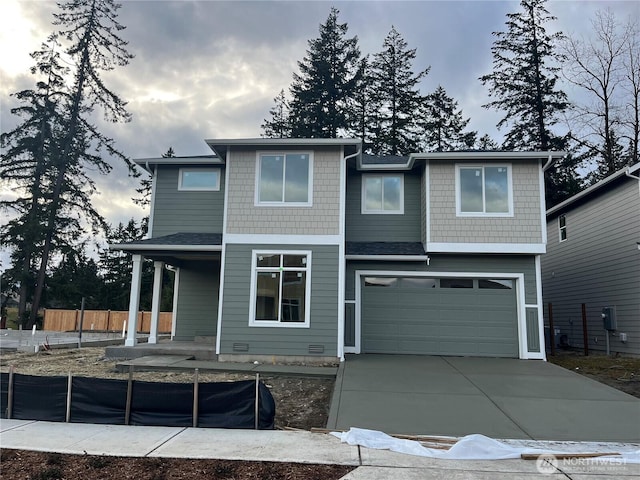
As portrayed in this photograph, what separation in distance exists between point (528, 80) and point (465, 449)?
23656mm

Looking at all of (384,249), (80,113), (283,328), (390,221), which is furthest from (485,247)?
(80,113)

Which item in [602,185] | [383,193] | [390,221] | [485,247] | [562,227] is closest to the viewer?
[485,247]

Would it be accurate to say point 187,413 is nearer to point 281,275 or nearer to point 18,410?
point 18,410

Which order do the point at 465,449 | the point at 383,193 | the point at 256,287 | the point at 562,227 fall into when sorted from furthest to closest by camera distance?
1. the point at 562,227
2. the point at 383,193
3. the point at 256,287
4. the point at 465,449

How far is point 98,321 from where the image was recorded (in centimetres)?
2477

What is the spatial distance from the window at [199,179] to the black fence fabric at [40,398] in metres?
7.17

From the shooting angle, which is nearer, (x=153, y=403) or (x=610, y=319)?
(x=153, y=403)

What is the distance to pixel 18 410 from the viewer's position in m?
5.89

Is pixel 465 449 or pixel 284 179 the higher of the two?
pixel 284 179

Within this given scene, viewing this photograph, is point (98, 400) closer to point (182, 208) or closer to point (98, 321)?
point (182, 208)

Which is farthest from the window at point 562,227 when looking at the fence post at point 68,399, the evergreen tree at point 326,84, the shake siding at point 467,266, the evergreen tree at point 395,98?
the fence post at point 68,399

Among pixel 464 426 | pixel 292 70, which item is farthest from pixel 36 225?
pixel 464 426

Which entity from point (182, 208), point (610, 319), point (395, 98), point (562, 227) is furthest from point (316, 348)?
point (395, 98)

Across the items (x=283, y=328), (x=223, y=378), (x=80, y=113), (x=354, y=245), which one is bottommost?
(x=223, y=378)
